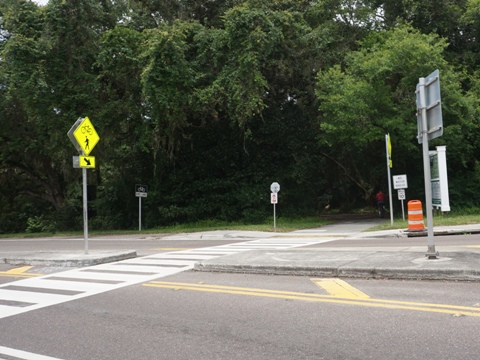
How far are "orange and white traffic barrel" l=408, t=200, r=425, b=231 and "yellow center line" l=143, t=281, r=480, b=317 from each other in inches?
415

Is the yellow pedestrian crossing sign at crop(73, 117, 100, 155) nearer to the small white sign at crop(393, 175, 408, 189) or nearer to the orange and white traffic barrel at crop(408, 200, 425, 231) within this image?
the orange and white traffic barrel at crop(408, 200, 425, 231)

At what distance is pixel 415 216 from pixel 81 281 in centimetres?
1212

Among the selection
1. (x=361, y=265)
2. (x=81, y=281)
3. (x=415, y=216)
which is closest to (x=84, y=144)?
(x=81, y=281)

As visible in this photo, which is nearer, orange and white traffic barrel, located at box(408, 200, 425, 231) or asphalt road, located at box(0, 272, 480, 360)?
asphalt road, located at box(0, 272, 480, 360)

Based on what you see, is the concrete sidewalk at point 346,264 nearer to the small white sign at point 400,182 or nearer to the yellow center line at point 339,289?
the yellow center line at point 339,289

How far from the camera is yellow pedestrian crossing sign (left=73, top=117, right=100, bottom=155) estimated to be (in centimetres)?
1187

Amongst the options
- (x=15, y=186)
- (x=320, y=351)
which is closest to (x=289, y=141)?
(x=15, y=186)

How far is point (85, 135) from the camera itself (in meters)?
12.1

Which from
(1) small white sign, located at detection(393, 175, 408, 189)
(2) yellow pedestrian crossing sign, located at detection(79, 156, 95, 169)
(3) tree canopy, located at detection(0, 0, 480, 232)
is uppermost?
(3) tree canopy, located at detection(0, 0, 480, 232)

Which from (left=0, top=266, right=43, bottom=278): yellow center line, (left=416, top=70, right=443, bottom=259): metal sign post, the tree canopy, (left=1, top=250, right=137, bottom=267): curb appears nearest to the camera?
(left=416, top=70, right=443, bottom=259): metal sign post

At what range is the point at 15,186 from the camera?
3538cm

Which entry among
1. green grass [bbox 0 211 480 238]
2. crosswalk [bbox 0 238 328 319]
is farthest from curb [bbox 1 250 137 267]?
green grass [bbox 0 211 480 238]

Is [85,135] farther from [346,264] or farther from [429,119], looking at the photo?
[429,119]

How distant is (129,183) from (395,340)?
27965 millimetres
